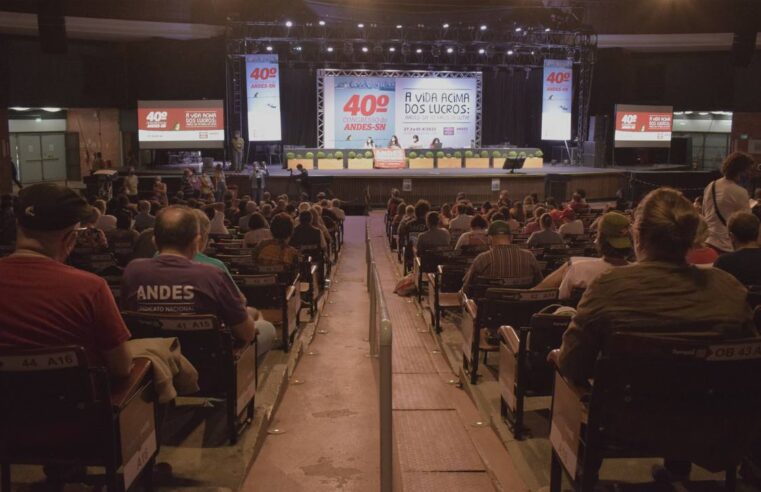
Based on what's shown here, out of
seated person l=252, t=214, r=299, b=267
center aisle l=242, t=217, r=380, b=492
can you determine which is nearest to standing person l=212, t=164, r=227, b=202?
seated person l=252, t=214, r=299, b=267

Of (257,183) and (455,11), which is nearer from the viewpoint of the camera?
(257,183)

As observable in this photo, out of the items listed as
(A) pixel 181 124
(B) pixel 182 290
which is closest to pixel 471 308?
(B) pixel 182 290

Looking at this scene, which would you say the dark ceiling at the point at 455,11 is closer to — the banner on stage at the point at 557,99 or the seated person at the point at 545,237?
the banner on stage at the point at 557,99

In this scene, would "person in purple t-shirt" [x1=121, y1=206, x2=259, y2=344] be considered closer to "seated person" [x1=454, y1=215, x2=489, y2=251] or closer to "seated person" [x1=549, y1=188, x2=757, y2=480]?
"seated person" [x1=549, y1=188, x2=757, y2=480]

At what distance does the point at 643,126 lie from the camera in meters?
25.5

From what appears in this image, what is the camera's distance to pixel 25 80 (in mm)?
21312

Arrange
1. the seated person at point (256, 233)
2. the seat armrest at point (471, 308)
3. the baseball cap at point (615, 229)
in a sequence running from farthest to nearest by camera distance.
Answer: the seated person at point (256, 233)
the seat armrest at point (471, 308)
the baseball cap at point (615, 229)

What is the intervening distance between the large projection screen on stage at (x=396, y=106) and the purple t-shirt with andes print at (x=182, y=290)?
21.7 meters

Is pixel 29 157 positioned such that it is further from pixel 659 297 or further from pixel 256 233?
pixel 659 297

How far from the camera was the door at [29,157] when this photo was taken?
23.6 m

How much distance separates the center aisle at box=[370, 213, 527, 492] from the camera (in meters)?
3.27

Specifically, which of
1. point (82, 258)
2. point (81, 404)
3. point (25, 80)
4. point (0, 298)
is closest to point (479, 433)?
point (81, 404)

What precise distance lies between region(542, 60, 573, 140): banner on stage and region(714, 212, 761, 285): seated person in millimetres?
21327

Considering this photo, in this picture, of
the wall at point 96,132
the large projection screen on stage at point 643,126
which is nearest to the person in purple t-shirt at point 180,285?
the wall at point 96,132
